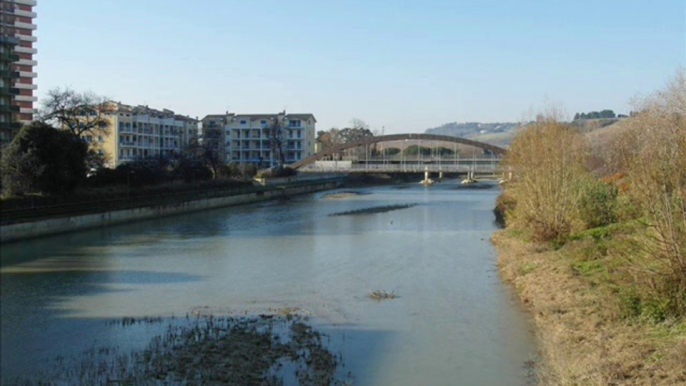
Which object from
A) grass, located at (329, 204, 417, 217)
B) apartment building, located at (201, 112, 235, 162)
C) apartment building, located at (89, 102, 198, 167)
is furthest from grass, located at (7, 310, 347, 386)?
apartment building, located at (201, 112, 235, 162)

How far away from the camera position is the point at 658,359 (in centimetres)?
529

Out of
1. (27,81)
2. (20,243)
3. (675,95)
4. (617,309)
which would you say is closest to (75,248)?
(20,243)

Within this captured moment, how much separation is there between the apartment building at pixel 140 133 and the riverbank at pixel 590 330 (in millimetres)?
30161

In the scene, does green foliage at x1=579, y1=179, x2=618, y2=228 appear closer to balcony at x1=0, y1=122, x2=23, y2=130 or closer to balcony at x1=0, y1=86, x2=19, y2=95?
balcony at x1=0, y1=122, x2=23, y2=130

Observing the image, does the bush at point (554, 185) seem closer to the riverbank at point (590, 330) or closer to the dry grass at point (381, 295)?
the riverbank at point (590, 330)

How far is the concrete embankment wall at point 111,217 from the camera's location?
14.8 m

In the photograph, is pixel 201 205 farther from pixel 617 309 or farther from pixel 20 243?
pixel 617 309

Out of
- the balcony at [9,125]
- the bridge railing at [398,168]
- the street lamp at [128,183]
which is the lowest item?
the street lamp at [128,183]

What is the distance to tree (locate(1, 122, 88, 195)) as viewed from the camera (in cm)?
1634

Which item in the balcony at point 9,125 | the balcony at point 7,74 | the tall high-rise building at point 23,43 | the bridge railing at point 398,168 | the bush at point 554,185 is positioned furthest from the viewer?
the bridge railing at point 398,168

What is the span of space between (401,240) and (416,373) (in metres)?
10.6

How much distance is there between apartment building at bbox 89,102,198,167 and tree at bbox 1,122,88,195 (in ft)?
62.8

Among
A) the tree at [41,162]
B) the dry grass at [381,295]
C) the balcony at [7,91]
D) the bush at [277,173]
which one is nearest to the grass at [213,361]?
the dry grass at [381,295]

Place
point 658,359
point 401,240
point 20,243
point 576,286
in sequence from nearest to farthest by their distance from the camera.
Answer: point 658,359 → point 576,286 → point 20,243 → point 401,240
